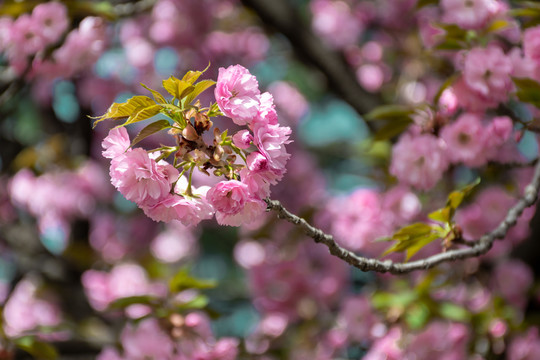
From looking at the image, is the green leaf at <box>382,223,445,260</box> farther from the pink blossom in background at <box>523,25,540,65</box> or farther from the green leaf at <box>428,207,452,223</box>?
the pink blossom in background at <box>523,25,540,65</box>

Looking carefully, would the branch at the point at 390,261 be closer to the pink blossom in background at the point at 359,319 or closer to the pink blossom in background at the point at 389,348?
the pink blossom in background at the point at 389,348

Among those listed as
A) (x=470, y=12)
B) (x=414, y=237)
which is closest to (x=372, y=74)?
(x=470, y=12)

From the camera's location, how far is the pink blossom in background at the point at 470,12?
5.56 feet

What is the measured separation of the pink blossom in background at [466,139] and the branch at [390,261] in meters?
0.22

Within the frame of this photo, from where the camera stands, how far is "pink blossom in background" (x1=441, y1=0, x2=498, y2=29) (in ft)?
5.56

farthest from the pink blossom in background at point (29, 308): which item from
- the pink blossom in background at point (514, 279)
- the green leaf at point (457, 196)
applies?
the green leaf at point (457, 196)

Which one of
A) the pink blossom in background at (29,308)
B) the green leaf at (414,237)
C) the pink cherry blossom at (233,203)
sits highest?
the pink cherry blossom at (233,203)

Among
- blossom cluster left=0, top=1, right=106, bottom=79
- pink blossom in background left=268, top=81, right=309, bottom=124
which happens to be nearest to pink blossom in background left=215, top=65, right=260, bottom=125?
blossom cluster left=0, top=1, right=106, bottom=79

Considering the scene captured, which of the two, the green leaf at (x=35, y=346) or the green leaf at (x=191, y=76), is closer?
the green leaf at (x=191, y=76)

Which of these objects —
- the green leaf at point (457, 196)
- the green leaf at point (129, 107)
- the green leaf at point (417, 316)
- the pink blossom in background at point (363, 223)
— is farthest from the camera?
the pink blossom in background at point (363, 223)

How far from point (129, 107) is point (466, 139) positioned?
105 centimetres

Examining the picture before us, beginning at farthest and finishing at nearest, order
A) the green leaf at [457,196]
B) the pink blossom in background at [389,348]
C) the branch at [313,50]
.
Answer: the branch at [313,50], the pink blossom in background at [389,348], the green leaf at [457,196]

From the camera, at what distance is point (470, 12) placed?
1.70 meters

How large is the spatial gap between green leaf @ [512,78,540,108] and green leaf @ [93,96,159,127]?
0.98m
